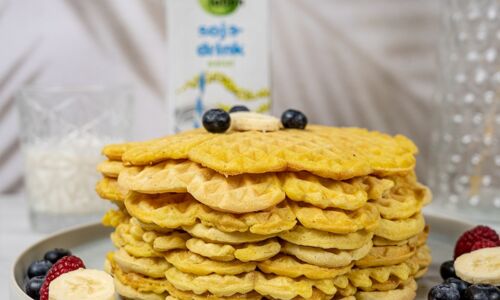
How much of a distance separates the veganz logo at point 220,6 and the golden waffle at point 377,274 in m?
0.98

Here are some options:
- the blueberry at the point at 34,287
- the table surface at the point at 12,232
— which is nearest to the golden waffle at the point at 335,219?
the blueberry at the point at 34,287

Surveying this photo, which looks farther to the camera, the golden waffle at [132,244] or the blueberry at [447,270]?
the blueberry at [447,270]

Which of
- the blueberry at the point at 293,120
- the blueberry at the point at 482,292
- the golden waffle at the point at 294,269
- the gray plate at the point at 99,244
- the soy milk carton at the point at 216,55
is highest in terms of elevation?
the soy milk carton at the point at 216,55

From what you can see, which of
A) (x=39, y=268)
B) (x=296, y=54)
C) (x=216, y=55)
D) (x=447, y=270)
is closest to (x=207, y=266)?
(x=39, y=268)

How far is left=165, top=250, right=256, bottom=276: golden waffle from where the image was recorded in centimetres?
117

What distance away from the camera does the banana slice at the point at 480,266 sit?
1.27 meters

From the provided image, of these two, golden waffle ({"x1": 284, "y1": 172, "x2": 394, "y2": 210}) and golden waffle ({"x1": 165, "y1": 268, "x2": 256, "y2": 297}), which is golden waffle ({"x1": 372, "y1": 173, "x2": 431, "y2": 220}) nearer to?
golden waffle ({"x1": 284, "y1": 172, "x2": 394, "y2": 210})

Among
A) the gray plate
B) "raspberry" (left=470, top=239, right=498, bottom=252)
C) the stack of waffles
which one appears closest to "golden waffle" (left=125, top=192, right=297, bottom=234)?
the stack of waffles

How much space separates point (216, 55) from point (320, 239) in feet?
3.29

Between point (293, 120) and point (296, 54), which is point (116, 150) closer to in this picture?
point (293, 120)

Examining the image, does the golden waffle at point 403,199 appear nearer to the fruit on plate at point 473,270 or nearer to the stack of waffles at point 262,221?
the stack of waffles at point 262,221

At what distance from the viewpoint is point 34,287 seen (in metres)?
1.28

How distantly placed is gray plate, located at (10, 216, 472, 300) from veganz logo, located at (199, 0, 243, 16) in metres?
0.70

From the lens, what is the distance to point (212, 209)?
3.87 ft
